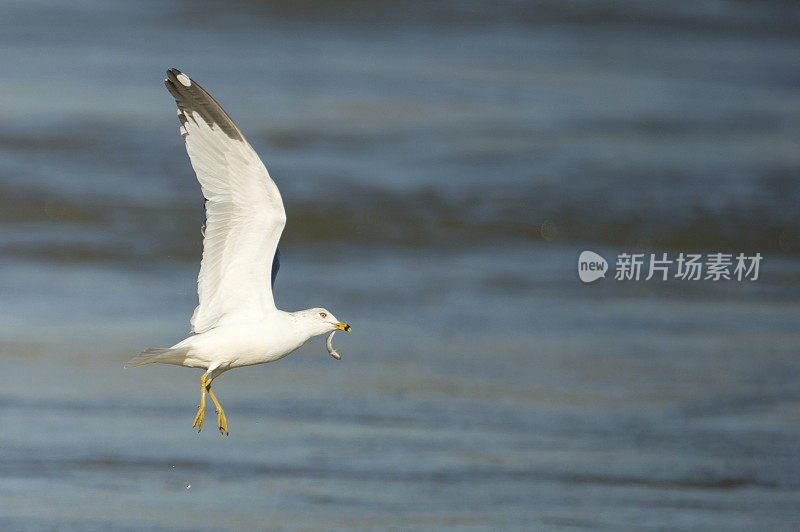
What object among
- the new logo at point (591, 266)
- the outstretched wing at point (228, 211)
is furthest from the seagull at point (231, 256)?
the new logo at point (591, 266)

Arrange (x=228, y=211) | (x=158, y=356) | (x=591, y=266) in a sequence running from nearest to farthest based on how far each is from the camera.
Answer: (x=158, y=356) < (x=228, y=211) < (x=591, y=266)

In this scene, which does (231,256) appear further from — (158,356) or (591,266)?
(591,266)

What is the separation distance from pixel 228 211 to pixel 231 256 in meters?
0.23

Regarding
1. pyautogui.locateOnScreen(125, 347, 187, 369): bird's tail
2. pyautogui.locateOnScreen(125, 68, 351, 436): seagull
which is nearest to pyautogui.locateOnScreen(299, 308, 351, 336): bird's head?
pyautogui.locateOnScreen(125, 68, 351, 436): seagull

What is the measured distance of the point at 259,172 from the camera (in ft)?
23.0

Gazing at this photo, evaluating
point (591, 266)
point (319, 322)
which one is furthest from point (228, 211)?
point (591, 266)

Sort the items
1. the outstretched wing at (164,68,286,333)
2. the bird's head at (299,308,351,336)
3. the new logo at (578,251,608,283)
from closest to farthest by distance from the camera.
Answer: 1. the outstretched wing at (164,68,286,333)
2. the bird's head at (299,308,351,336)
3. the new logo at (578,251,608,283)

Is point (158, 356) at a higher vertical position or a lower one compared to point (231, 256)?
lower

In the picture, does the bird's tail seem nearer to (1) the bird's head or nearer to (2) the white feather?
(2) the white feather

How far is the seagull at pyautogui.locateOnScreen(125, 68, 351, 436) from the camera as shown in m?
6.99

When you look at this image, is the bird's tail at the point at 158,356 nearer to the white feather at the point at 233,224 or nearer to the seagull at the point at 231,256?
the seagull at the point at 231,256

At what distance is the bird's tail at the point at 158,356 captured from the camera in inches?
275

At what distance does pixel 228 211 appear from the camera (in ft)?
23.4

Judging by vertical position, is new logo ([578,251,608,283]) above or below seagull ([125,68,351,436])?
above
